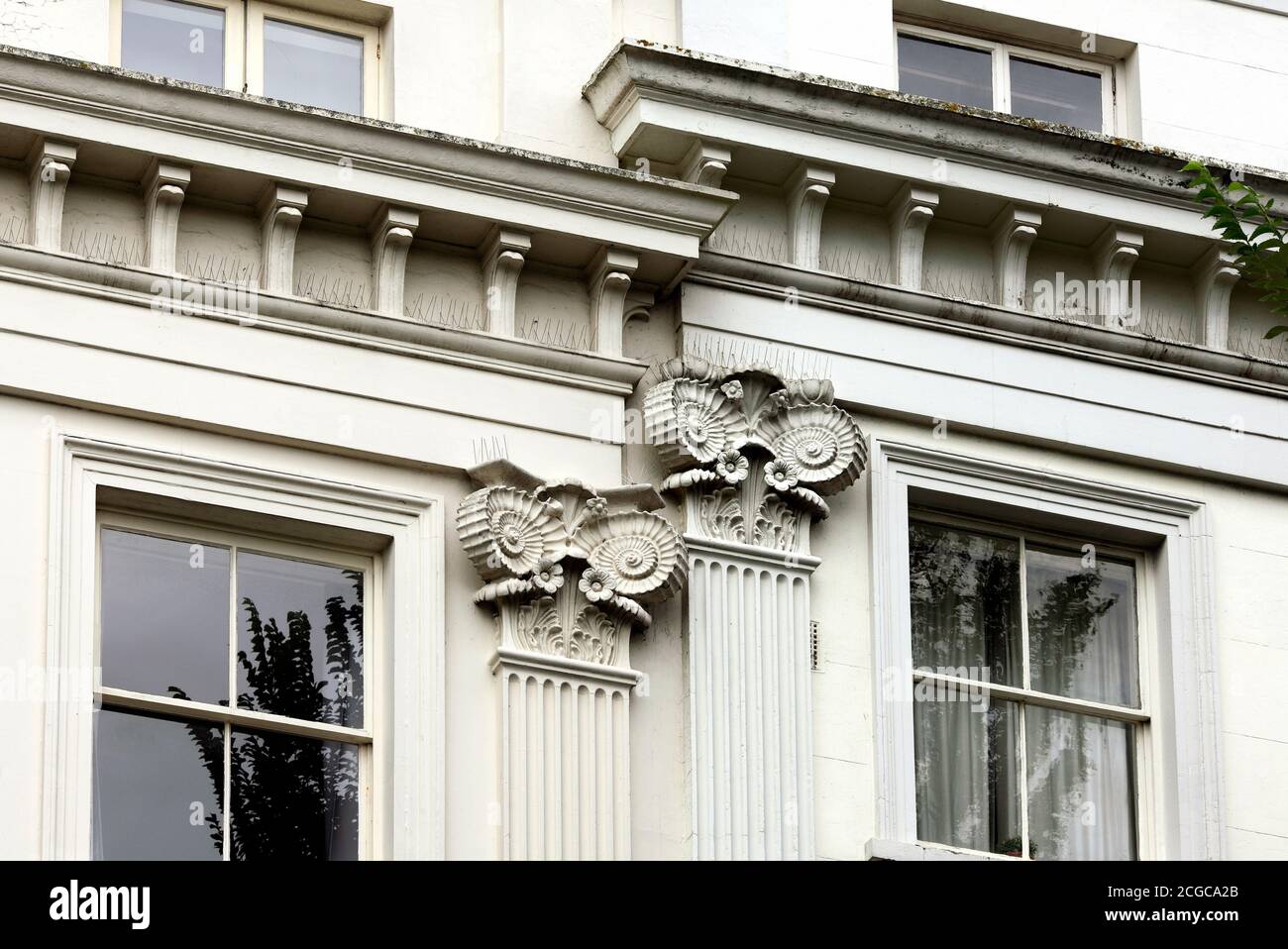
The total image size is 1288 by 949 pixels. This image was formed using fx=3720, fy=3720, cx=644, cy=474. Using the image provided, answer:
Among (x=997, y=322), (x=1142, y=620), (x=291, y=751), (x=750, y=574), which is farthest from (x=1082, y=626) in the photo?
(x=291, y=751)

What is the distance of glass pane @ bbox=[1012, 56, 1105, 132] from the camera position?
2084 centimetres

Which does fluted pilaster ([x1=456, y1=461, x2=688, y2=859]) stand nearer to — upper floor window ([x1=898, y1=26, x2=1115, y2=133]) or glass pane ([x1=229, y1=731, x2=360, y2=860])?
glass pane ([x1=229, y1=731, x2=360, y2=860])

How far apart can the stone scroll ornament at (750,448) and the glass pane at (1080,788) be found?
167cm

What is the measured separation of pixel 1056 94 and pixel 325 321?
A: 480 cm

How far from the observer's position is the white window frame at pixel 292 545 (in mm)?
17094

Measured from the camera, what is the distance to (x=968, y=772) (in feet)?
62.3

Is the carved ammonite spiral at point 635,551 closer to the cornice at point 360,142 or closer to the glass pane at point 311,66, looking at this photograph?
the cornice at point 360,142

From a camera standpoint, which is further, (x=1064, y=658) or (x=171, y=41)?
(x=1064, y=658)

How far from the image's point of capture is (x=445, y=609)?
18.1 m

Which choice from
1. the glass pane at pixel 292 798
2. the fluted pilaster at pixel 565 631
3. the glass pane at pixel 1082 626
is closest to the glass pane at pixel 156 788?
the glass pane at pixel 292 798

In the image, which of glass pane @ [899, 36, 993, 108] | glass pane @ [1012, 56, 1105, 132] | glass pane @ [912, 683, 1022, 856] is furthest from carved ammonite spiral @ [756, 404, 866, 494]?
glass pane @ [1012, 56, 1105, 132]

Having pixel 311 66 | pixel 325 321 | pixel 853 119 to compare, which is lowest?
pixel 325 321

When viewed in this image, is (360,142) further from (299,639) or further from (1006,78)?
(1006,78)
